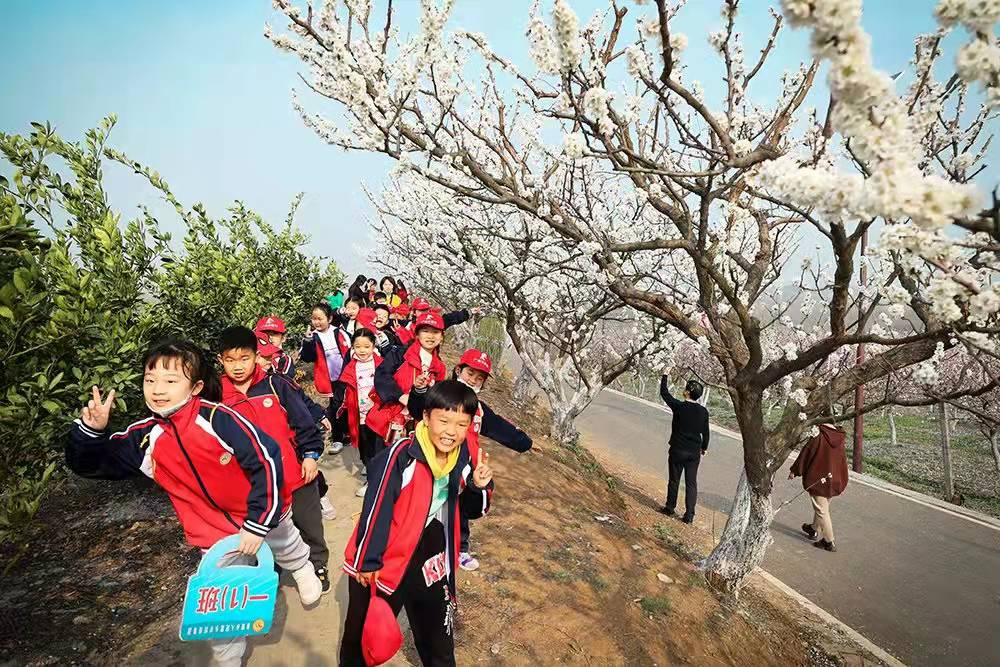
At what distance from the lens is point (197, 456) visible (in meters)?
2.54

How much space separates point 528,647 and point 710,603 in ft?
7.41

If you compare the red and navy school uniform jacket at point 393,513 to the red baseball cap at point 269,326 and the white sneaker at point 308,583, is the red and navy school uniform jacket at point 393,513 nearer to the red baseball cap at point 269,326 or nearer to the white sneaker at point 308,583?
the white sneaker at point 308,583

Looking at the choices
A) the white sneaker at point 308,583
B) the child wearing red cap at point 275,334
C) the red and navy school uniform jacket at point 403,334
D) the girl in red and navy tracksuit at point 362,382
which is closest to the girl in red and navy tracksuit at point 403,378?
the girl in red and navy tracksuit at point 362,382

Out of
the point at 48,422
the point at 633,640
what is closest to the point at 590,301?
the point at 633,640

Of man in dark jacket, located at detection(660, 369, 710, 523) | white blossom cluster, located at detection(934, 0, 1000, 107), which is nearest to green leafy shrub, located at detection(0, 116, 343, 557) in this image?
white blossom cluster, located at detection(934, 0, 1000, 107)

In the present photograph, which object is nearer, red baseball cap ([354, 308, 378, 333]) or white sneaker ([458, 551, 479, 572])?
white sneaker ([458, 551, 479, 572])

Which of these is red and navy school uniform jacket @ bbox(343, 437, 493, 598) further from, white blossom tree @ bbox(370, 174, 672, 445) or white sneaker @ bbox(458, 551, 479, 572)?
white blossom tree @ bbox(370, 174, 672, 445)

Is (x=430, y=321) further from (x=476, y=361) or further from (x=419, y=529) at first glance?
(x=419, y=529)

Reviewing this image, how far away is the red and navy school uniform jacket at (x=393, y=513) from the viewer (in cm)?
230

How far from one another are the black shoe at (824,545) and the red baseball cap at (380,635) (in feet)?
26.3

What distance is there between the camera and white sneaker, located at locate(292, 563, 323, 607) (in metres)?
3.46

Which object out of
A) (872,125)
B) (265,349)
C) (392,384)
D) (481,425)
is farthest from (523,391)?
(872,125)

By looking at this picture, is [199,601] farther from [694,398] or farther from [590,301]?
[590,301]

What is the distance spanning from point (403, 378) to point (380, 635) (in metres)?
2.79
